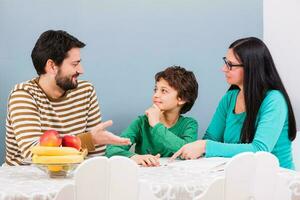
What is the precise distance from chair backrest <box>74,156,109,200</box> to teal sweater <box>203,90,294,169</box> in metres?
0.84

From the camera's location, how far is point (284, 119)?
7.50 feet

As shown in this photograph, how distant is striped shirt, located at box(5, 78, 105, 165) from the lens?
2195 millimetres

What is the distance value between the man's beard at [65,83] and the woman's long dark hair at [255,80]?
725 mm

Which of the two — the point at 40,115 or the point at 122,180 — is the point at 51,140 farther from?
the point at 40,115

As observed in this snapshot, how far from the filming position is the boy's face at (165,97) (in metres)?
2.50

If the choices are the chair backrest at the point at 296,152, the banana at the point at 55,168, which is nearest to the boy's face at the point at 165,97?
the chair backrest at the point at 296,152

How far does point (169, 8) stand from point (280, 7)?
652 mm

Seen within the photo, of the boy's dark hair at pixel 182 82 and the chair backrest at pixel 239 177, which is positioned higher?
the boy's dark hair at pixel 182 82

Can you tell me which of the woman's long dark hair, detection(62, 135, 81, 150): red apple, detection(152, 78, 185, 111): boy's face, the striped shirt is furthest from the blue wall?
detection(62, 135, 81, 150): red apple

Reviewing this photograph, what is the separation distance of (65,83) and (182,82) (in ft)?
1.74

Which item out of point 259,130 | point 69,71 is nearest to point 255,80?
point 259,130

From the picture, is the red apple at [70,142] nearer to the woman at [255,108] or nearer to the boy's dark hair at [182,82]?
the woman at [255,108]

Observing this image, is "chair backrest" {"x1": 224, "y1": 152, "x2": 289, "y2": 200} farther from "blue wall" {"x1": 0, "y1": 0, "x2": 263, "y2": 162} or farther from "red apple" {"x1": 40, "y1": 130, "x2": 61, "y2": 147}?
"blue wall" {"x1": 0, "y1": 0, "x2": 263, "y2": 162}

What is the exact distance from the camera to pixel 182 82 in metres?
2.55
